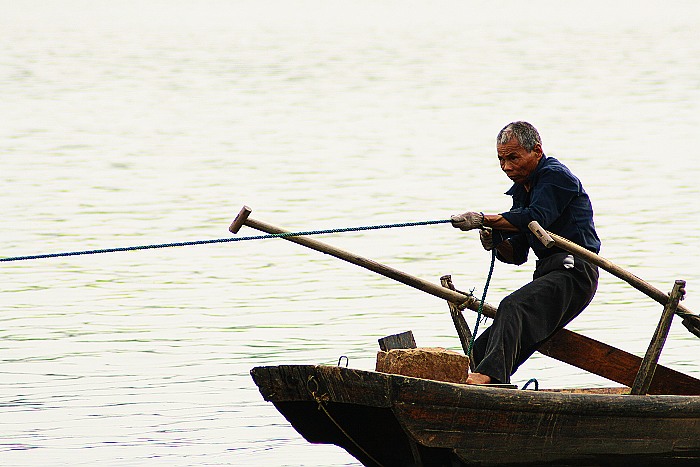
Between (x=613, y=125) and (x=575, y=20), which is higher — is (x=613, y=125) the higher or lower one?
the lower one

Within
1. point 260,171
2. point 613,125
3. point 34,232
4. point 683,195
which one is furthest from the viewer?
point 613,125

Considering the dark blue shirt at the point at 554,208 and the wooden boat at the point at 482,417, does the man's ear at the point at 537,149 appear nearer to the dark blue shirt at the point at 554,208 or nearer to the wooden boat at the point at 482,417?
the dark blue shirt at the point at 554,208

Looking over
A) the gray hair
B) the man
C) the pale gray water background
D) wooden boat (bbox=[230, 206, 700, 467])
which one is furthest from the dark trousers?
the pale gray water background

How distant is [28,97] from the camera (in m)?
37.8

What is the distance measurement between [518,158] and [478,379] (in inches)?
46.8

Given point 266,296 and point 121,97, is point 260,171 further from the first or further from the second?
point 121,97

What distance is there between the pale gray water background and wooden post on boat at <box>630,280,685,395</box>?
1.84 meters

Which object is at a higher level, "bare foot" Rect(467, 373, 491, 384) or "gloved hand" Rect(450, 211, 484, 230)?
"gloved hand" Rect(450, 211, 484, 230)

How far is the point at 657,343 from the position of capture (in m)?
8.58

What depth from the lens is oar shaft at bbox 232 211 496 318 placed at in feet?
28.5

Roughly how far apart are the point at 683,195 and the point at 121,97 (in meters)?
18.8

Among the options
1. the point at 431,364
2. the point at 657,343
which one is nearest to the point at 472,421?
the point at 431,364

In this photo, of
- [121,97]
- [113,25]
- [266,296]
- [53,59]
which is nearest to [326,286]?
[266,296]

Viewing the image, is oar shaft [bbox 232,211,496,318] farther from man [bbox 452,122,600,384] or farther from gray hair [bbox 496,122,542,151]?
gray hair [bbox 496,122,542,151]
